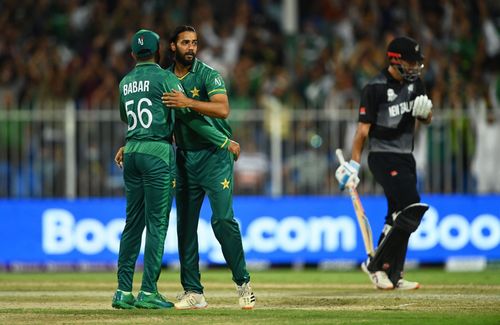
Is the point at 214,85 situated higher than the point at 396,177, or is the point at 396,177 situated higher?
the point at 214,85

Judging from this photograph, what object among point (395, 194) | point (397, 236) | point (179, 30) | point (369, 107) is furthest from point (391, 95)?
point (179, 30)

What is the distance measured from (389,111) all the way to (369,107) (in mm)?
222

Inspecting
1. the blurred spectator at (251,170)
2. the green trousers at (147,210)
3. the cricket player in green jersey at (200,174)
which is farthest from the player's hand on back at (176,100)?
the blurred spectator at (251,170)

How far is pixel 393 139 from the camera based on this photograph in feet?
42.5

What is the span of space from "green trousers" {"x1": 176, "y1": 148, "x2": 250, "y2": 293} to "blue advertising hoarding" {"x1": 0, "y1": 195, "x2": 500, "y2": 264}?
7011mm

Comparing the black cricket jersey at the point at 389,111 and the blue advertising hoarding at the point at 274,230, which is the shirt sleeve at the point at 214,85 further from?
the blue advertising hoarding at the point at 274,230

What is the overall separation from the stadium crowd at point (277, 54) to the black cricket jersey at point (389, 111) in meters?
5.36

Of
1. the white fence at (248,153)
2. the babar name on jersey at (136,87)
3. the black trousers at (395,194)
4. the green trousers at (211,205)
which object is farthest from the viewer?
the white fence at (248,153)

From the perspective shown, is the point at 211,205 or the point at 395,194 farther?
the point at 395,194

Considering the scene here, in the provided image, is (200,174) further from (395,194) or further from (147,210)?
(395,194)

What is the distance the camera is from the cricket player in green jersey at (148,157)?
34.1 feet

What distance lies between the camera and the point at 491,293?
12625 mm

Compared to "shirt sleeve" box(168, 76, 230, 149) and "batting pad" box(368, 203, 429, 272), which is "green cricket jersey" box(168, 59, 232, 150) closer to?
"shirt sleeve" box(168, 76, 230, 149)

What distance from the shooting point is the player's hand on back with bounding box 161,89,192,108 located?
10242mm
